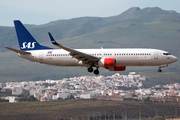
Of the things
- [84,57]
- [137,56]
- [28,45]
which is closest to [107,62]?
[84,57]

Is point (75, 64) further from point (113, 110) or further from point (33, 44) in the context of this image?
point (113, 110)

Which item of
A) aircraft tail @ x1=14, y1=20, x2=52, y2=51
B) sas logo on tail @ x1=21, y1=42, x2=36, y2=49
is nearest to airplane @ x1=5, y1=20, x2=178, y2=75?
aircraft tail @ x1=14, y1=20, x2=52, y2=51

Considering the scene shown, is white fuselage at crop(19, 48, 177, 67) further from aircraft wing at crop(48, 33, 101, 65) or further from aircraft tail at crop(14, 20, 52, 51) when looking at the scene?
aircraft tail at crop(14, 20, 52, 51)

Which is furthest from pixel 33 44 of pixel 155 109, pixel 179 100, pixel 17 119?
pixel 179 100

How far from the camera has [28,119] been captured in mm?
109688

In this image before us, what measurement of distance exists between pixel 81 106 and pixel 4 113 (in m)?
22.5

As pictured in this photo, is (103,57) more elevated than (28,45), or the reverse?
(28,45)

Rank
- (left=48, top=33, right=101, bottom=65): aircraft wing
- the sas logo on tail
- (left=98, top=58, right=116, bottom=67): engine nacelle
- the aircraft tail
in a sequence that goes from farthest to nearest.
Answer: the sas logo on tail → the aircraft tail → (left=48, top=33, right=101, bottom=65): aircraft wing → (left=98, top=58, right=116, bottom=67): engine nacelle

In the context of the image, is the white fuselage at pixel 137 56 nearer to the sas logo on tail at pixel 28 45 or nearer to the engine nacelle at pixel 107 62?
the engine nacelle at pixel 107 62

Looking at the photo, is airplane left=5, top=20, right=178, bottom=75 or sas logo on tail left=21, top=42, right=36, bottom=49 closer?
airplane left=5, top=20, right=178, bottom=75

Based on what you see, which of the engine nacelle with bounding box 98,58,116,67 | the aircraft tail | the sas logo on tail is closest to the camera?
the engine nacelle with bounding box 98,58,116,67

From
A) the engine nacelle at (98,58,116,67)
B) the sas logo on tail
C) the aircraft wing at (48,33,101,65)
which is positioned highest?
the sas logo on tail

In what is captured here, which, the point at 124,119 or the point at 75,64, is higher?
the point at 75,64

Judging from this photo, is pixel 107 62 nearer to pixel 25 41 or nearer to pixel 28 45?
pixel 28 45
